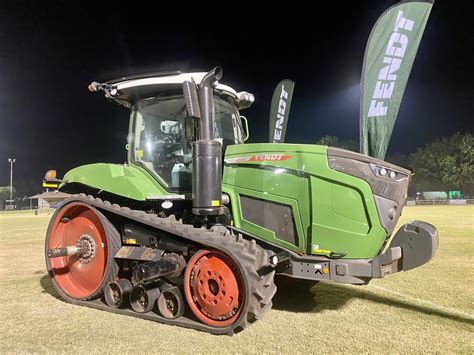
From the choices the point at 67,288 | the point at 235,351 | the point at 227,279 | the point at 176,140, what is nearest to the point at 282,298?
the point at 227,279

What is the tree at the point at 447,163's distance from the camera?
68812 millimetres

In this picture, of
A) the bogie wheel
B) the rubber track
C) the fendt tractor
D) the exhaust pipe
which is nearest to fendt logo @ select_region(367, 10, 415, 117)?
the fendt tractor

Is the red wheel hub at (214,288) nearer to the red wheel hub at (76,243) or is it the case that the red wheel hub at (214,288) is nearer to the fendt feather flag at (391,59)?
the red wheel hub at (76,243)

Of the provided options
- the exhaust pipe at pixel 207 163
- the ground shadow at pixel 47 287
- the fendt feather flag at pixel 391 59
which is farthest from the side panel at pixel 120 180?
the fendt feather flag at pixel 391 59

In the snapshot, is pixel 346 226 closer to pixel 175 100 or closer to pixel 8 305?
pixel 175 100

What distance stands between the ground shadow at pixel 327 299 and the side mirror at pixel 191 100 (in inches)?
105

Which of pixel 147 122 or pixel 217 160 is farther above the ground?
pixel 147 122

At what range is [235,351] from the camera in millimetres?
3619

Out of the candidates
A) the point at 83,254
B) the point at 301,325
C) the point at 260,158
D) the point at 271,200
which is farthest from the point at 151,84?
the point at 301,325

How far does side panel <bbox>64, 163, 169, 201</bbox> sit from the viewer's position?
5.08 meters

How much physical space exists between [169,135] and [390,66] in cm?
344

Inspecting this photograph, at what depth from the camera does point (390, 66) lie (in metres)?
5.95

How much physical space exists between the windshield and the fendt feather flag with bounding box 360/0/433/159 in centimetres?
207

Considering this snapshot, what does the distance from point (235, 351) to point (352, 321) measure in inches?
62.1
